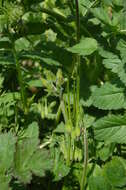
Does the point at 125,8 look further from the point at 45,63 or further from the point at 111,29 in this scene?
the point at 45,63

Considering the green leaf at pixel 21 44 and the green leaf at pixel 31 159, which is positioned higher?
the green leaf at pixel 21 44

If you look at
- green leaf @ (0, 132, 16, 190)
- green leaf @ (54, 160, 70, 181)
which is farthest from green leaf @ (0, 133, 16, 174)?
green leaf @ (54, 160, 70, 181)

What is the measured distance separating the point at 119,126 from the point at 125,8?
0.51 meters

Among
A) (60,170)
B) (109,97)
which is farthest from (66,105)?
(60,170)

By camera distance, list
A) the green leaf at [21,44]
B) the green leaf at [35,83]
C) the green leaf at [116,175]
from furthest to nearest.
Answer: the green leaf at [21,44], the green leaf at [35,83], the green leaf at [116,175]

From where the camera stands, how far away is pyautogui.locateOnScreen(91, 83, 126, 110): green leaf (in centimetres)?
180

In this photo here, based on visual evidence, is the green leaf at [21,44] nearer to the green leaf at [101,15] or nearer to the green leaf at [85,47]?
the green leaf at [85,47]

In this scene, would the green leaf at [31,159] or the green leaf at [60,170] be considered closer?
the green leaf at [31,159]

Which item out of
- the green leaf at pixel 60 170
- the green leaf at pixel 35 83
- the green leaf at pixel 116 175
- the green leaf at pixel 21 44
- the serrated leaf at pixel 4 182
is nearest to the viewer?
the serrated leaf at pixel 4 182

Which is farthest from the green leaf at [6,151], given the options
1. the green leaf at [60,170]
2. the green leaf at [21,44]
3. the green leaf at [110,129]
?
the green leaf at [21,44]

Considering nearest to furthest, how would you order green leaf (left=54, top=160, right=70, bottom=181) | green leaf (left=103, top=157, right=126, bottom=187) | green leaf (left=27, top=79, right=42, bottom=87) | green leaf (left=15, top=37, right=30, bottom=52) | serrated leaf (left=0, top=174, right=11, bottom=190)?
serrated leaf (left=0, top=174, right=11, bottom=190)
green leaf (left=103, top=157, right=126, bottom=187)
green leaf (left=54, top=160, right=70, bottom=181)
green leaf (left=27, top=79, right=42, bottom=87)
green leaf (left=15, top=37, right=30, bottom=52)

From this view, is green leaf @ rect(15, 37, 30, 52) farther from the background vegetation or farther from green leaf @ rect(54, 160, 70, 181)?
green leaf @ rect(54, 160, 70, 181)

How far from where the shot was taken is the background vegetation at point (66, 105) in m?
1.57

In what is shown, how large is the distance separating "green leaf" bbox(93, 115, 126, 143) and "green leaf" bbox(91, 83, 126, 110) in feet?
0.17
